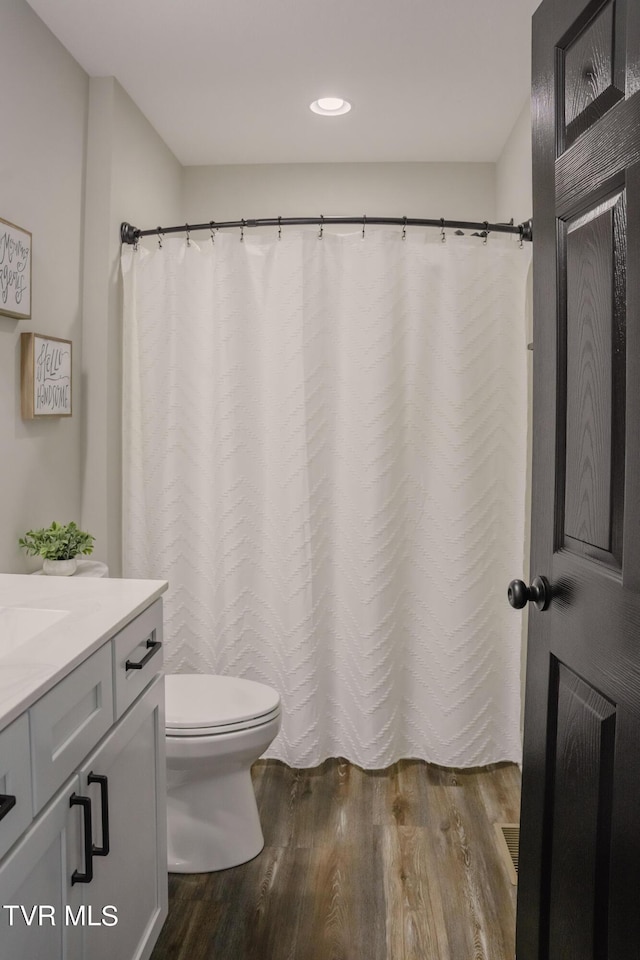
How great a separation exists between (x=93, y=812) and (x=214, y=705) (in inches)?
32.3

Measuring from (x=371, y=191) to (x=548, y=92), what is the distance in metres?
2.18

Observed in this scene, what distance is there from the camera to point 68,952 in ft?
3.91

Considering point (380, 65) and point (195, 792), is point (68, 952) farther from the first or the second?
point (380, 65)

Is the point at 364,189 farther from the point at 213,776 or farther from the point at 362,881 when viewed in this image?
the point at 362,881

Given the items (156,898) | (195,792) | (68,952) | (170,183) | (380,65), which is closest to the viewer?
(68,952)

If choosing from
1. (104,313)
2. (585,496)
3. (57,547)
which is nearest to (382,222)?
(104,313)

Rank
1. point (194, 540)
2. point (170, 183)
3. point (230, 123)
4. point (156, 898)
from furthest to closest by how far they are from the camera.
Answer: point (170, 183), point (230, 123), point (194, 540), point (156, 898)

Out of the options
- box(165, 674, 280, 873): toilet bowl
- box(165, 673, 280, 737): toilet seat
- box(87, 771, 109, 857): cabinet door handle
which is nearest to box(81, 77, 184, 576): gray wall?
box(165, 673, 280, 737): toilet seat

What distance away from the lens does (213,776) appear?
205cm

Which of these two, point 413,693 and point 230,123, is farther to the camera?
point 230,123

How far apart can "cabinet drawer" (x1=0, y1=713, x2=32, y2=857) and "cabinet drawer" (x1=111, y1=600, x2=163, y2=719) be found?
36cm

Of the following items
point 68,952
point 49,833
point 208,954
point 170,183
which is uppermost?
point 170,183

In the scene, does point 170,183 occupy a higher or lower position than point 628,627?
higher

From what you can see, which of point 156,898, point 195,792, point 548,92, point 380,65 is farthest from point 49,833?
point 380,65
